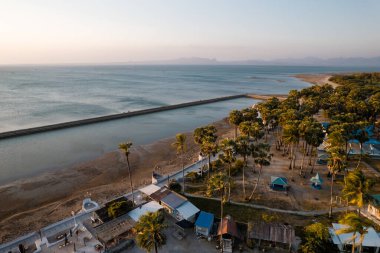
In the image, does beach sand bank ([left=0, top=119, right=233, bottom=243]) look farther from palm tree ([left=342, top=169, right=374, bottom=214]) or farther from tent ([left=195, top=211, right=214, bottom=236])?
palm tree ([left=342, top=169, right=374, bottom=214])

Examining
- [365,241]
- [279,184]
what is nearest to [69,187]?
[279,184]

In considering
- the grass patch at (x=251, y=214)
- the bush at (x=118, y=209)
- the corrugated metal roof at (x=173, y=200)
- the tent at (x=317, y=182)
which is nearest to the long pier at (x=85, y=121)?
the bush at (x=118, y=209)

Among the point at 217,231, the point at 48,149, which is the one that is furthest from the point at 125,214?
the point at 48,149

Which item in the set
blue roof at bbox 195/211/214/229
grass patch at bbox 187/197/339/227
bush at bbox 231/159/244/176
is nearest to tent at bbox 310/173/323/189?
grass patch at bbox 187/197/339/227

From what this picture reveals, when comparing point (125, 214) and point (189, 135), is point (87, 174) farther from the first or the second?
point (189, 135)

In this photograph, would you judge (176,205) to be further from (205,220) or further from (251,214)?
(251,214)
